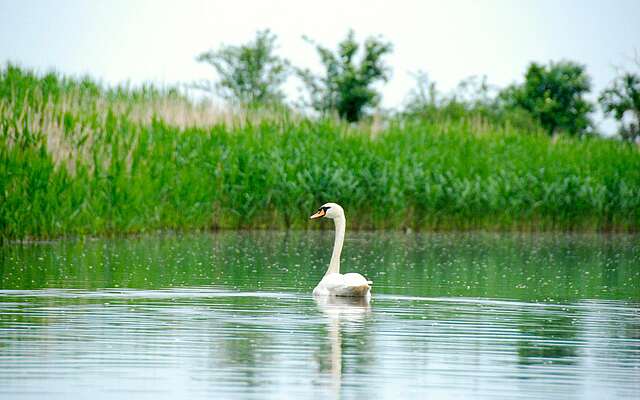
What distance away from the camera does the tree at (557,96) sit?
57.3 metres

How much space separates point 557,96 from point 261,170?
2632 centimetres

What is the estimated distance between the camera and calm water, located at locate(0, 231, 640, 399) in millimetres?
9883

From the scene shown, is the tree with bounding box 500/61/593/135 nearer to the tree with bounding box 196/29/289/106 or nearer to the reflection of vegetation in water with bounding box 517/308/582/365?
the tree with bounding box 196/29/289/106

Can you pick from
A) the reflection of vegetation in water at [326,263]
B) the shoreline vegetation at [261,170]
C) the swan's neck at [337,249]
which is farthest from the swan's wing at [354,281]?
the shoreline vegetation at [261,170]

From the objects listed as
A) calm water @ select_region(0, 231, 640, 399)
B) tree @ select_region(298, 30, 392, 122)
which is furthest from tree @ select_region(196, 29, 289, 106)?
calm water @ select_region(0, 231, 640, 399)

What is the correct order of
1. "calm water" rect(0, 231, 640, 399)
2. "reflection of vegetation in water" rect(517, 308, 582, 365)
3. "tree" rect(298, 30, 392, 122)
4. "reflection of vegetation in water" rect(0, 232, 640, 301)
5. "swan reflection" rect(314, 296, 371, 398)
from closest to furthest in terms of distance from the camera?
"calm water" rect(0, 231, 640, 399)
"swan reflection" rect(314, 296, 371, 398)
"reflection of vegetation in water" rect(517, 308, 582, 365)
"reflection of vegetation in water" rect(0, 232, 640, 301)
"tree" rect(298, 30, 392, 122)

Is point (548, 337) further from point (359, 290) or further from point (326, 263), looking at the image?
point (326, 263)

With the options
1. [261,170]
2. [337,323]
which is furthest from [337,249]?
[261,170]

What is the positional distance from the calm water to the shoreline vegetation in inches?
134

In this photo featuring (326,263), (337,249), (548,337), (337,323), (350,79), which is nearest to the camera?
(548,337)

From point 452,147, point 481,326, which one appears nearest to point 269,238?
point 452,147

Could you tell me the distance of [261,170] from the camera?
34.5 meters

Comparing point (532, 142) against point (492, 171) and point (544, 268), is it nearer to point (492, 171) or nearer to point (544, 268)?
point (492, 171)

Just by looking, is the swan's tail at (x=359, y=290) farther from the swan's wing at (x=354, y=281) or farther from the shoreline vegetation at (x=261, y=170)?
the shoreline vegetation at (x=261, y=170)
